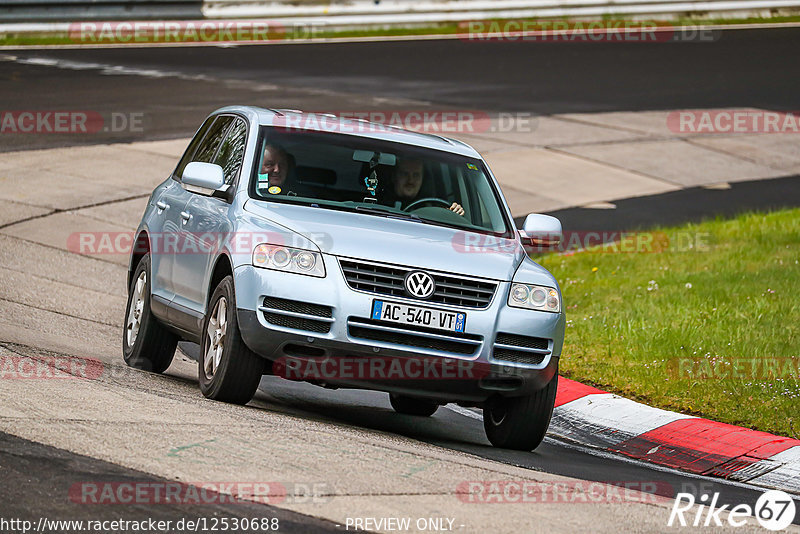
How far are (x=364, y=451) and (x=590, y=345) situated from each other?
14.9ft

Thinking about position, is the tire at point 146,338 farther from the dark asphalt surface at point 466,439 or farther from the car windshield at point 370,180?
the car windshield at point 370,180

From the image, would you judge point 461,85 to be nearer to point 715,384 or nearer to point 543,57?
point 543,57

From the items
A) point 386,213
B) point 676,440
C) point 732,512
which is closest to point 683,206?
point 676,440

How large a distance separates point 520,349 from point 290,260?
141 cm

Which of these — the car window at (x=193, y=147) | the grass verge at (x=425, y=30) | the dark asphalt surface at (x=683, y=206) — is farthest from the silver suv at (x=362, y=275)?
the grass verge at (x=425, y=30)

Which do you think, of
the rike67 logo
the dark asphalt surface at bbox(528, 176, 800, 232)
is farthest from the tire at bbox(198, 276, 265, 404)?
the dark asphalt surface at bbox(528, 176, 800, 232)

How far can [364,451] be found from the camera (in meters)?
6.65

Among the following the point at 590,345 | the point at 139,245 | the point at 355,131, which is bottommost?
the point at 590,345

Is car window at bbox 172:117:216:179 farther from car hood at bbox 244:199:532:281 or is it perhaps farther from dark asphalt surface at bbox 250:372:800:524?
car hood at bbox 244:199:532:281

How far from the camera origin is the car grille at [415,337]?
7348mm

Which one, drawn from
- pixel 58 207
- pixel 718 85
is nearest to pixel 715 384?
pixel 58 207

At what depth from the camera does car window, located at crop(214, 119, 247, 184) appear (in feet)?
28.1

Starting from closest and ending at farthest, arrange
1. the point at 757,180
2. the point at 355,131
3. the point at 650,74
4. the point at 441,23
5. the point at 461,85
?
the point at 355,131 < the point at 757,180 < the point at 461,85 < the point at 650,74 < the point at 441,23

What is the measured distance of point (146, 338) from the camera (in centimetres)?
932
